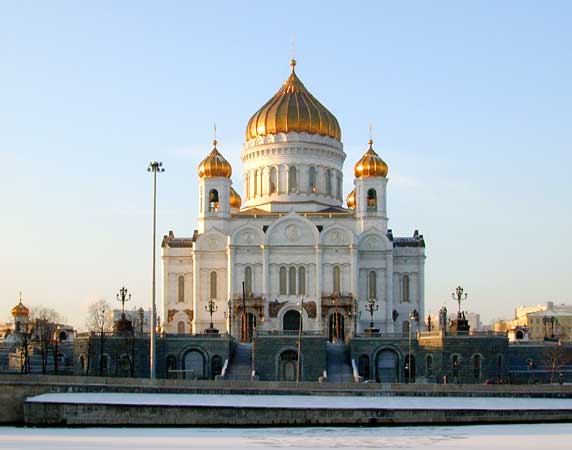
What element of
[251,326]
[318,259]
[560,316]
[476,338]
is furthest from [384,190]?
[560,316]

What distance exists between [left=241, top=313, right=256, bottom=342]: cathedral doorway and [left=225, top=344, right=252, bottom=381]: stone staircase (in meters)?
8.45

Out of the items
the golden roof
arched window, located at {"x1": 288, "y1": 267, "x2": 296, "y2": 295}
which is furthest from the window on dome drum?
arched window, located at {"x1": 288, "y1": 267, "x2": 296, "y2": 295}

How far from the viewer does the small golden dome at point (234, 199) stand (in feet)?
313

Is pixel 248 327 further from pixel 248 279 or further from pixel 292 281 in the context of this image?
pixel 292 281

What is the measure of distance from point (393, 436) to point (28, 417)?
15.9 meters

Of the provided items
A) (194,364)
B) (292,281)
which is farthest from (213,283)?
(194,364)

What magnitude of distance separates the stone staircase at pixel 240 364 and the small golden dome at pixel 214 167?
18.3m

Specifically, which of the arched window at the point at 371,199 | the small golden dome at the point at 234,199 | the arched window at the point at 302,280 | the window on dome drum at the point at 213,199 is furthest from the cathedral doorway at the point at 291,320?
the small golden dome at the point at 234,199

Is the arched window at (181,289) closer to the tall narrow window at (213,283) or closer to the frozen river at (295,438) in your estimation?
the tall narrow window at (213,283)

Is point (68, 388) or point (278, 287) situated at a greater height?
point (278, 287)

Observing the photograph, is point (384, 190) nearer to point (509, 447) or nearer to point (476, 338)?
point (476, 338)

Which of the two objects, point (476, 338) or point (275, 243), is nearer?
point (476, 338)

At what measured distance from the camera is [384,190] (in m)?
88.9

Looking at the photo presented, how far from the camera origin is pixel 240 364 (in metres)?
71.8
